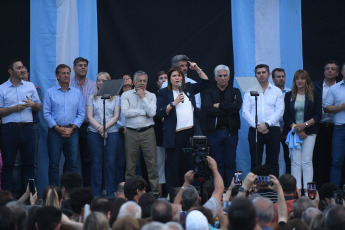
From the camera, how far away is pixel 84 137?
329 inches

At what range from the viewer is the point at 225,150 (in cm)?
817

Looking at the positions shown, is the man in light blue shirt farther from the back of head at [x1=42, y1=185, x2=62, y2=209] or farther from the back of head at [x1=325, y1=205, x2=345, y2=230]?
the back of head at [x1=325, y1=205, x2=345, y2=230]

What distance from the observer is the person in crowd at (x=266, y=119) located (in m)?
8.09

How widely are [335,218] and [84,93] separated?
5.34m

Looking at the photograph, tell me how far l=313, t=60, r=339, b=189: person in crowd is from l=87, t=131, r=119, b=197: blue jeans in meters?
3.03

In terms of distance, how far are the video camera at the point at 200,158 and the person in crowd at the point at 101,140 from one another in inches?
88.2

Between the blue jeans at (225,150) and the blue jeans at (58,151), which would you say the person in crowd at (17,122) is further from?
the blue jeans at (225,150)

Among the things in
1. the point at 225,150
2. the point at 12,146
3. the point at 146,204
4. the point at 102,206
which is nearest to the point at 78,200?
the point at 102,206

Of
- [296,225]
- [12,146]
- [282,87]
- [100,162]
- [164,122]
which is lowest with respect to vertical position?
[296,225]

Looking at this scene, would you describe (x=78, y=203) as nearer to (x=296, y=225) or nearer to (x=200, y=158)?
(x=200, y=158)

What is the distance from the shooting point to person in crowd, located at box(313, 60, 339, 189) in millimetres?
8352

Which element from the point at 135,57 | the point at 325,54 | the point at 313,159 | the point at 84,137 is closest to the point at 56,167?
the point at 84,137

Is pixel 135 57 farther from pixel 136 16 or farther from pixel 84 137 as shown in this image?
pixel 84 137

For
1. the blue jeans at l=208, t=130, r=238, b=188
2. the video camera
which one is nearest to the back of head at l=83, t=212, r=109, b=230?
the video camera
